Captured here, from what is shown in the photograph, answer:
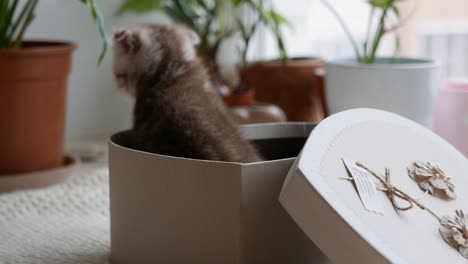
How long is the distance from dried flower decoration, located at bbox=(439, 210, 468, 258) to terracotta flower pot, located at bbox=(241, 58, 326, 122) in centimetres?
76

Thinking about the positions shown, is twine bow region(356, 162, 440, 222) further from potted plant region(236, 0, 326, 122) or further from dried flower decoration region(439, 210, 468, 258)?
potted plant region(236, 0, 326, 122)

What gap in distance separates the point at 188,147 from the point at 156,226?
0.36 ft

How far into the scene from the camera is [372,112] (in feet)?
2.42

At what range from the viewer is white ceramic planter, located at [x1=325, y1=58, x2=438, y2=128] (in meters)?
1.07

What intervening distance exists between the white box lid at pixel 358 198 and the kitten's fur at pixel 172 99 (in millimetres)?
150

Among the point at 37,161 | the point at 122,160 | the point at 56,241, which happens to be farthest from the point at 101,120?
the point at 122,160

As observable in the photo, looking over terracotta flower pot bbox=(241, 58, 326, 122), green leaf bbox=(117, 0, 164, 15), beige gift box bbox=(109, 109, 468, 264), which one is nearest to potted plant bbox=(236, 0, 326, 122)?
terracotta flower pot bbox=(241, 58, 326, 122)

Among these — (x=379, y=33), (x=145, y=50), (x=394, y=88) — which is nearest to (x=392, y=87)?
(x=394, y=88)

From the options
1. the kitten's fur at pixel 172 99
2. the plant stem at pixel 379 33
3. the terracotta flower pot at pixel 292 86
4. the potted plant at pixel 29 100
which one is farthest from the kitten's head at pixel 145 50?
the terracotta flower pot at pixel 292 86

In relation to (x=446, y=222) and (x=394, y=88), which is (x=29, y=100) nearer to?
(x=394, y=88)

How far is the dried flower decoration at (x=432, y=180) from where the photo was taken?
0.69 metres

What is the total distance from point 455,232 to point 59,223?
53 cm

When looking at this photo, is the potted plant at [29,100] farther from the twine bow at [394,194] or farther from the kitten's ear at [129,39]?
the twine bow at [394,194]

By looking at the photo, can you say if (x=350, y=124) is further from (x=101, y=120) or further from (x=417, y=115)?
(x=101, y=120)
